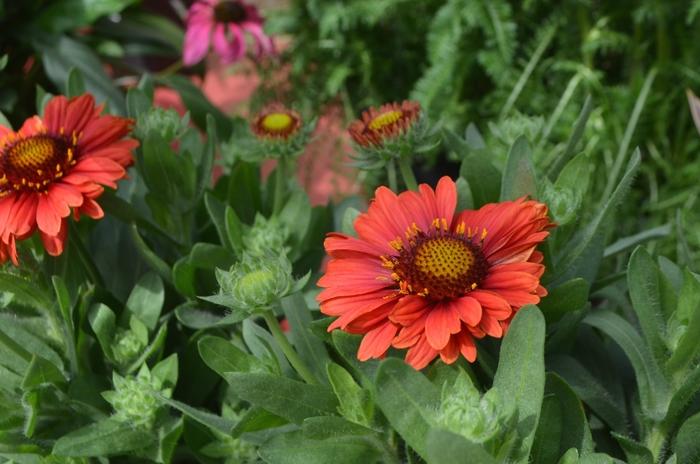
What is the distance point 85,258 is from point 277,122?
18 centimetres

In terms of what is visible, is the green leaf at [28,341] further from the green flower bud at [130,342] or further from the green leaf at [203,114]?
the green leaf at [203,114]

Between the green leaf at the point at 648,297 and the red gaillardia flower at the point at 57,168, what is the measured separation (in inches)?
12.8

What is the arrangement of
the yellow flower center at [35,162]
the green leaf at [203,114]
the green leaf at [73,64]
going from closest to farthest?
the yellow flower center at [35,162], the green leaf at [203,114], the green leaf at [73,64]

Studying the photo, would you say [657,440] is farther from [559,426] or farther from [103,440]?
[103,440]

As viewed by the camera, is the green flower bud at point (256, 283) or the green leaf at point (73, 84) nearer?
the green flower bud at point (256, 283)

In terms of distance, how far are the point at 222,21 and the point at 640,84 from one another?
598 mm

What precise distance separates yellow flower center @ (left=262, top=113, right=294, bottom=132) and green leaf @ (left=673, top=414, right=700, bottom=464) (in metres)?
0.35

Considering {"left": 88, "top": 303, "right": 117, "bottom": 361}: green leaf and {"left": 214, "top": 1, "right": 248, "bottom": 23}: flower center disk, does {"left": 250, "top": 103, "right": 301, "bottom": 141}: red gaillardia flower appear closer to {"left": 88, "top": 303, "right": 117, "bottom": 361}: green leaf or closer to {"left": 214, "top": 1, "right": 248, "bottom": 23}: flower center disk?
{"left": 88, "top": 303, "right": 117, "bottom": 361}: green leaf

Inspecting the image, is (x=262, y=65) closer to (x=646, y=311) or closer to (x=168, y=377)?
(x=168, y=377)

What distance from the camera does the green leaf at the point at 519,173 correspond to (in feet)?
1.68

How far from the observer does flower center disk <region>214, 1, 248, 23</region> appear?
4.03 ft

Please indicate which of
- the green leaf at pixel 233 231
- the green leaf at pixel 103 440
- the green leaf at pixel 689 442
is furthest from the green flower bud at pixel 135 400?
the green leaf at pixel 689 442

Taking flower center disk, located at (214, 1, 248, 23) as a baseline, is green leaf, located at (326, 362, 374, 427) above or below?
above

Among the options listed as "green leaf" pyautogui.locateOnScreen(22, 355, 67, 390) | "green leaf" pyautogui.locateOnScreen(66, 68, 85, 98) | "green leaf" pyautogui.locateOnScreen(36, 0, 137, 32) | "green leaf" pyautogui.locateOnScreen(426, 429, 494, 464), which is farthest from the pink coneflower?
"green leaf" pyautogui.locateOnScreen(426, 429, 494, 464)
